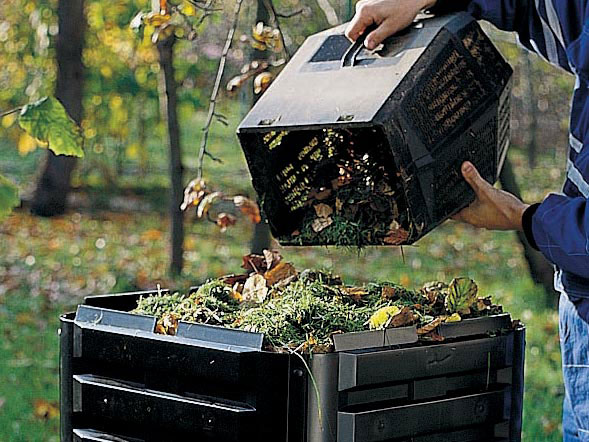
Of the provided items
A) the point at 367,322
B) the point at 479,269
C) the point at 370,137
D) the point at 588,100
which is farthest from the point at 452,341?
the point at 479,269

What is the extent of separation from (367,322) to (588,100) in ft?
2.28

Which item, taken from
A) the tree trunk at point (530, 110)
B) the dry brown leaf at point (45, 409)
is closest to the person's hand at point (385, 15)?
the dry brown leaf at point (45, 409)

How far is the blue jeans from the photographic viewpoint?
2225 mm

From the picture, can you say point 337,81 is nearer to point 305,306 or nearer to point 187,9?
point 305,306

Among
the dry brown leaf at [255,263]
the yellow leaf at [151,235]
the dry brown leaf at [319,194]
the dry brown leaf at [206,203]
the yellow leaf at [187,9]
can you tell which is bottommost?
the yellow leaf at [151,235]

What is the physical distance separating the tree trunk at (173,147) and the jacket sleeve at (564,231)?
405cm

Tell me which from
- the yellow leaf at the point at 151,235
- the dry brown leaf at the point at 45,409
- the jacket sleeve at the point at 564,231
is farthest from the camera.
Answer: the yellow leaf at the point at 151,235

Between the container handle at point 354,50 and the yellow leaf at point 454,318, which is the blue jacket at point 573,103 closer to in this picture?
the container handle at point 354,50

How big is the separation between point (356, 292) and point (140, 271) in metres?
6.78

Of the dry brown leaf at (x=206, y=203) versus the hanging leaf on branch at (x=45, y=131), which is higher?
the hanging leaf on branch at (x=45, y=131)

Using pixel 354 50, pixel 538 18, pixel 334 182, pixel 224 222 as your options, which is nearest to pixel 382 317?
pixel 334 182

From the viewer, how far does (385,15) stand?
214 cm

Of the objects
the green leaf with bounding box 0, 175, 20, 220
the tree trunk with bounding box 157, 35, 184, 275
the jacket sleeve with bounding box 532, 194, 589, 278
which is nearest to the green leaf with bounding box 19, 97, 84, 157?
the green leaf with bounding box 0, 175, 20, 220

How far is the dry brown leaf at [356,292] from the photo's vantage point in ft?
6.72
